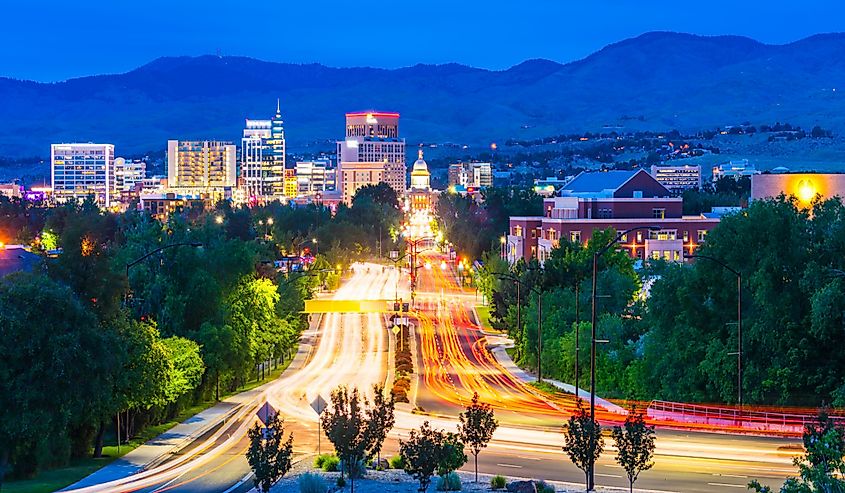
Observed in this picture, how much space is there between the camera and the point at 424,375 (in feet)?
249

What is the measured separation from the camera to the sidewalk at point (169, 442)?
43.5 metres

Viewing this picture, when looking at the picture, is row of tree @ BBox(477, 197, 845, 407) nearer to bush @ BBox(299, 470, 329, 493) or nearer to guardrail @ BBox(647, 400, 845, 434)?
guardrail @ BBox(647, 400, 845, 434)

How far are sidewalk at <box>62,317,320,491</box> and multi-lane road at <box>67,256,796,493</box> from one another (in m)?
0.48

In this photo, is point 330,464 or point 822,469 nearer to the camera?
point 822,469

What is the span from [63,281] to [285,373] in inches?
1319

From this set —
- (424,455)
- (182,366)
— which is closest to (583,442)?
(424,455)

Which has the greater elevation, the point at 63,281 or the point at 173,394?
the point at 63,281

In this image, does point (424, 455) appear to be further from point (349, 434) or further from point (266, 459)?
point (266, 459)

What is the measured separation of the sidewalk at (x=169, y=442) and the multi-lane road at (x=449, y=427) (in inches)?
18.9

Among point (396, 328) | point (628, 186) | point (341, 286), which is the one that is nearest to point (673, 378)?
point (396, 328)

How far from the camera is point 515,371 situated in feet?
259

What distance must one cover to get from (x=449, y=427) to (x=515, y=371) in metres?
26.7

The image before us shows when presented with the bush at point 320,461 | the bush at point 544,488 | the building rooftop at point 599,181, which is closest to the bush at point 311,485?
the bush at point 320,461

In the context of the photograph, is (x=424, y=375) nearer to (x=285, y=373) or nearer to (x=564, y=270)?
(x=285, y=373)
